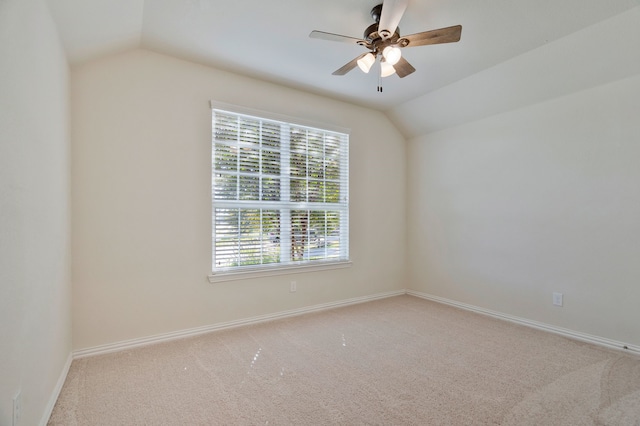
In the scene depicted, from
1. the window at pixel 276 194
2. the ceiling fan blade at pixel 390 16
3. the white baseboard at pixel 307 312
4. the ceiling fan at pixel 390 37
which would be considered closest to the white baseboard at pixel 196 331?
the white baseboard at pixel 307 312

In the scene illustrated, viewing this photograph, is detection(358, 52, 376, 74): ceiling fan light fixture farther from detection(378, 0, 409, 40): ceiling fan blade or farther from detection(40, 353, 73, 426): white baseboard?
detection(40, 353, 73, 426): white baseboard

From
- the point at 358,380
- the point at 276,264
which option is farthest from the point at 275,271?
the point at 358,380

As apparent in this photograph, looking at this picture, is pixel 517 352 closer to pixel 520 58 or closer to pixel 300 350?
pixel 300 350

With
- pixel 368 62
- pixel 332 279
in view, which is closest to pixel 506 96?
pixel 368 62

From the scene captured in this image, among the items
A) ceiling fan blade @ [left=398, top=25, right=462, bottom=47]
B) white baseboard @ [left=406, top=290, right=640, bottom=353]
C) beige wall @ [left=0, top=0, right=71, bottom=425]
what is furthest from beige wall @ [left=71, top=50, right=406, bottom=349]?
white baseboard @ [left=406, top=290, right=640, bottom=353]

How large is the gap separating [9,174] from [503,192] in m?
4.05

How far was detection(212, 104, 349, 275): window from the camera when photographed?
320 cm

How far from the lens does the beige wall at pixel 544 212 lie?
2721 mm

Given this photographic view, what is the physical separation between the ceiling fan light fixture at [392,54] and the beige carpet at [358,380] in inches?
87.9

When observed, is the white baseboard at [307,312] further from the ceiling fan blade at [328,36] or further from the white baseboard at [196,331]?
the ceiling fan blade at [328,36]

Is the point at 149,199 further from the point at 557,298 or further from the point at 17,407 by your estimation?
the point at 557,298

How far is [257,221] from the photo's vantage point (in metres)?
3.38

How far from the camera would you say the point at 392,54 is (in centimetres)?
216

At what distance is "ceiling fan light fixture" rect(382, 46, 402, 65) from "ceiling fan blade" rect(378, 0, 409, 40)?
8 cm
